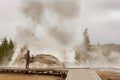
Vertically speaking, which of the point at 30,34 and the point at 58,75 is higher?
the point at 30,34

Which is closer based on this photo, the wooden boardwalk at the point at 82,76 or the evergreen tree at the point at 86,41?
the wooden boardwalk at the point at 82,76

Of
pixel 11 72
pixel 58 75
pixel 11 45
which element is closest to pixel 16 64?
pixel 11 72

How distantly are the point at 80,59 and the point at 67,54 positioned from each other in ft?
14.0

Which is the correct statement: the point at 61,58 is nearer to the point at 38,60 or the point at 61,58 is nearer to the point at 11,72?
the point at 38,60

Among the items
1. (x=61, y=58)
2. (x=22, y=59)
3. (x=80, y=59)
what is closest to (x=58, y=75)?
(x=22, y=59)

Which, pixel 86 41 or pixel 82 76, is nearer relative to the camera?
pixel 82 76

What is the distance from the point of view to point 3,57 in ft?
259

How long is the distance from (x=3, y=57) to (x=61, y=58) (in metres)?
19.2

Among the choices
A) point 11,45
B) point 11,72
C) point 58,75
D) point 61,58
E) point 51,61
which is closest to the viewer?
point 58,75

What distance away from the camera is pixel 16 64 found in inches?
2269

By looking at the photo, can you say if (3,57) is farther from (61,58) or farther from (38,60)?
(38,60)

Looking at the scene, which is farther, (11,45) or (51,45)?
(11,45)

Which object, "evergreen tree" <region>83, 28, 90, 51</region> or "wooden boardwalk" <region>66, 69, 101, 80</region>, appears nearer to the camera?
"wooden boardwalk" <region>66, 69, 101, 80</region>

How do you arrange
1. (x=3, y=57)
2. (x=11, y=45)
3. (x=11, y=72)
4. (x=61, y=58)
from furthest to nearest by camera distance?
(x=11, y=45) < (x=3, y=57) < (x=61, y=58) < (x=11, y=72)
